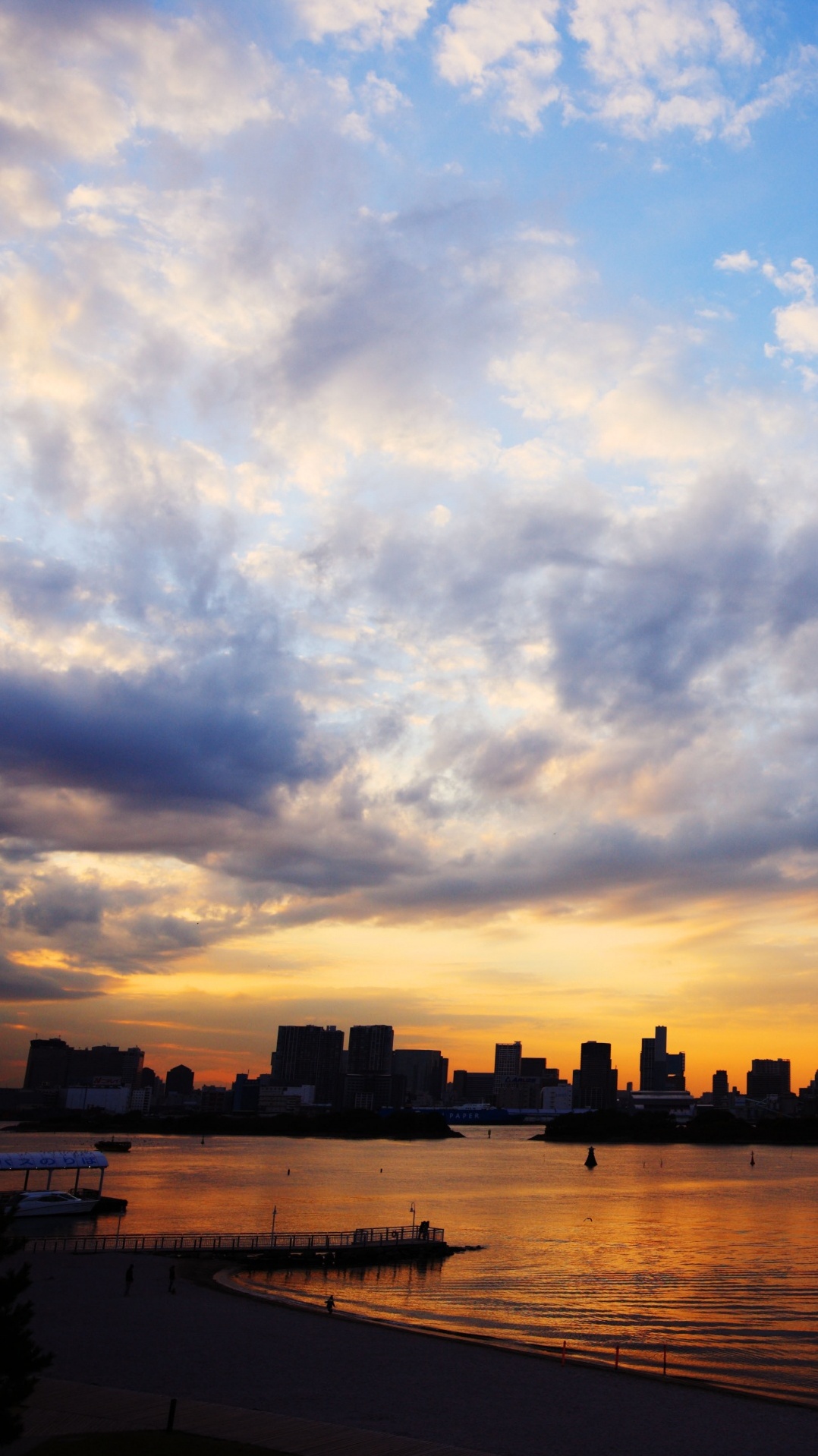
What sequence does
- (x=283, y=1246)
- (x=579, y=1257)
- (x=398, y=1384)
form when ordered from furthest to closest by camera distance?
1. (x=579, y=1257)
2. (x=283, y=1246)
3. (x=398, y=1384)

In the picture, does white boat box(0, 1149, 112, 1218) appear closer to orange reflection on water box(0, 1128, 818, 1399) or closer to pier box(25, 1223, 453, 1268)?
orange reflection on water box(0, 1128, 818, 1399)

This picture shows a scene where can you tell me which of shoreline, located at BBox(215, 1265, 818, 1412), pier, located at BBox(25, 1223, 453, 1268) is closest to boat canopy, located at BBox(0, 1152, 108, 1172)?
pier, located at BBox(25, 1223, 453, 1268)

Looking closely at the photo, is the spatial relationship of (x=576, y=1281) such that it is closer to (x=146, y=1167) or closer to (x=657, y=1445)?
(x=657, y=1445)

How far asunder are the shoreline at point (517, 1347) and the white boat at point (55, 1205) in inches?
1443

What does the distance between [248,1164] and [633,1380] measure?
16620cm

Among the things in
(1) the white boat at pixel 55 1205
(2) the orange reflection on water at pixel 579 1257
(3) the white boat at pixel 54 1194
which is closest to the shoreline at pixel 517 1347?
(2) the orange reflection on water at pixel 579 1257

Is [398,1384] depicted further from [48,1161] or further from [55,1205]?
[55,1205]

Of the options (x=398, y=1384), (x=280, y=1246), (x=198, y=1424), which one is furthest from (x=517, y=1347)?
(x=280, y=1246)

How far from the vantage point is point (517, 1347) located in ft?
156

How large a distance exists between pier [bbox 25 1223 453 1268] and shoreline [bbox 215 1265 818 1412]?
910 cm

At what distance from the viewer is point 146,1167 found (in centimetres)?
18088

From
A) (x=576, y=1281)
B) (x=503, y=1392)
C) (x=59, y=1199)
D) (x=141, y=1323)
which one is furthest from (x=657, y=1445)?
(x=59, y=1199)

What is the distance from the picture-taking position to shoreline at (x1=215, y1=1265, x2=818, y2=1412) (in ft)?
137

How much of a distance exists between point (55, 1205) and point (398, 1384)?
65.2 metres
